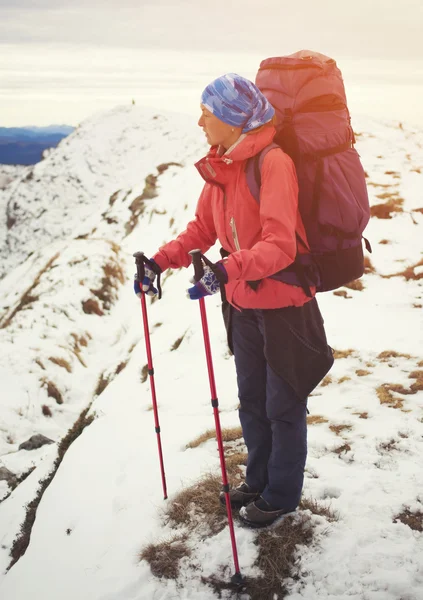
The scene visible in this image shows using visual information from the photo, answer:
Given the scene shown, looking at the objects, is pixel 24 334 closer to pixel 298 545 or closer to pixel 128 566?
pixel 128 566

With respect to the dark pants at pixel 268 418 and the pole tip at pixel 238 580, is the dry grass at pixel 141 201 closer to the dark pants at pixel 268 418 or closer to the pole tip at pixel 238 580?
the dark pants at pixel 268 418

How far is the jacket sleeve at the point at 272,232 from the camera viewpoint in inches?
114

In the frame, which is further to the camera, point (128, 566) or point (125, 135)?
point (125, 135)

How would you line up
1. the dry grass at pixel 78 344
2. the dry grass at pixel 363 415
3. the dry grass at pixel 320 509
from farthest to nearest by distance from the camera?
the dry grass at pixel 78 344 → the dry grass at pixel 363 415 → the dry grass at pixel 320 509

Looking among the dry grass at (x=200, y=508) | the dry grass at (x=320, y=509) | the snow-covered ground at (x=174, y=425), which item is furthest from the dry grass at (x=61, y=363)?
the dry grass at (x=320, y=509)

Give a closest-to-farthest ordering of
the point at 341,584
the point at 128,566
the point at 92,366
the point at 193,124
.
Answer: the point at 341,584, the point at 128,566, the point at 92,366, the point at 193,124

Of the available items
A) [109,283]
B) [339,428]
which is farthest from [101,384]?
[109,283]

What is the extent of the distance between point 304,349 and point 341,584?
6.03 feet

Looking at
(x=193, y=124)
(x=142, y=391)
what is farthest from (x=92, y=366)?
(x=193, y=124)

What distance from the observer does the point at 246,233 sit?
330cm

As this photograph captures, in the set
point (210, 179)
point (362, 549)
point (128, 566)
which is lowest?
point (128, 566)

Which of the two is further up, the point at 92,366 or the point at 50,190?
the point at 92,366

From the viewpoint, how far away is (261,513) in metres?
3.92

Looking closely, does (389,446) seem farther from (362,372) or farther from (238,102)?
(238,102)
